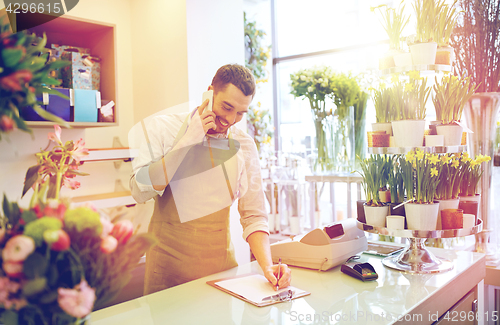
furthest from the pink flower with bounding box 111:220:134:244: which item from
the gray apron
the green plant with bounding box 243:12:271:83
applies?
the green plant with bounding box 243:12:271:83

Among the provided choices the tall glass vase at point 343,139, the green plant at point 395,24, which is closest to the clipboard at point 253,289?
the green plant at point 395,24

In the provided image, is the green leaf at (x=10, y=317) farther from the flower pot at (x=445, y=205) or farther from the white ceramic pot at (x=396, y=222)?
the flower pot at (x=445, y=205)

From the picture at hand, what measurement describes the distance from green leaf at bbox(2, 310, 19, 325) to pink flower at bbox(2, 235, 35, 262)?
0.08m

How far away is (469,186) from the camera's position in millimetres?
1592

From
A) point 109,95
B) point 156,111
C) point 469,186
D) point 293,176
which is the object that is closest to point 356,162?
point 293,176

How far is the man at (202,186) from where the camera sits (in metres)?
1.49

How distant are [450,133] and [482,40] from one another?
106cm

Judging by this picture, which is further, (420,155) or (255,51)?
(255,51)

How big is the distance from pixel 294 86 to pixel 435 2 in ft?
4.61

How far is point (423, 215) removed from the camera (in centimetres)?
144

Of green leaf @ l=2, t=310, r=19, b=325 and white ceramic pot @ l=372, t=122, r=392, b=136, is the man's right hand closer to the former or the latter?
white ceramic pot @ l=372, t=122, r=392, b=136

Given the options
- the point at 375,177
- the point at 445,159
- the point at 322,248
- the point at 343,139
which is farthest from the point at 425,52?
the point at 343,139

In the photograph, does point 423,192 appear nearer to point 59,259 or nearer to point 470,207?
point 470,207

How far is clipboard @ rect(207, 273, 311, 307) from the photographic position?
46.6 inches
